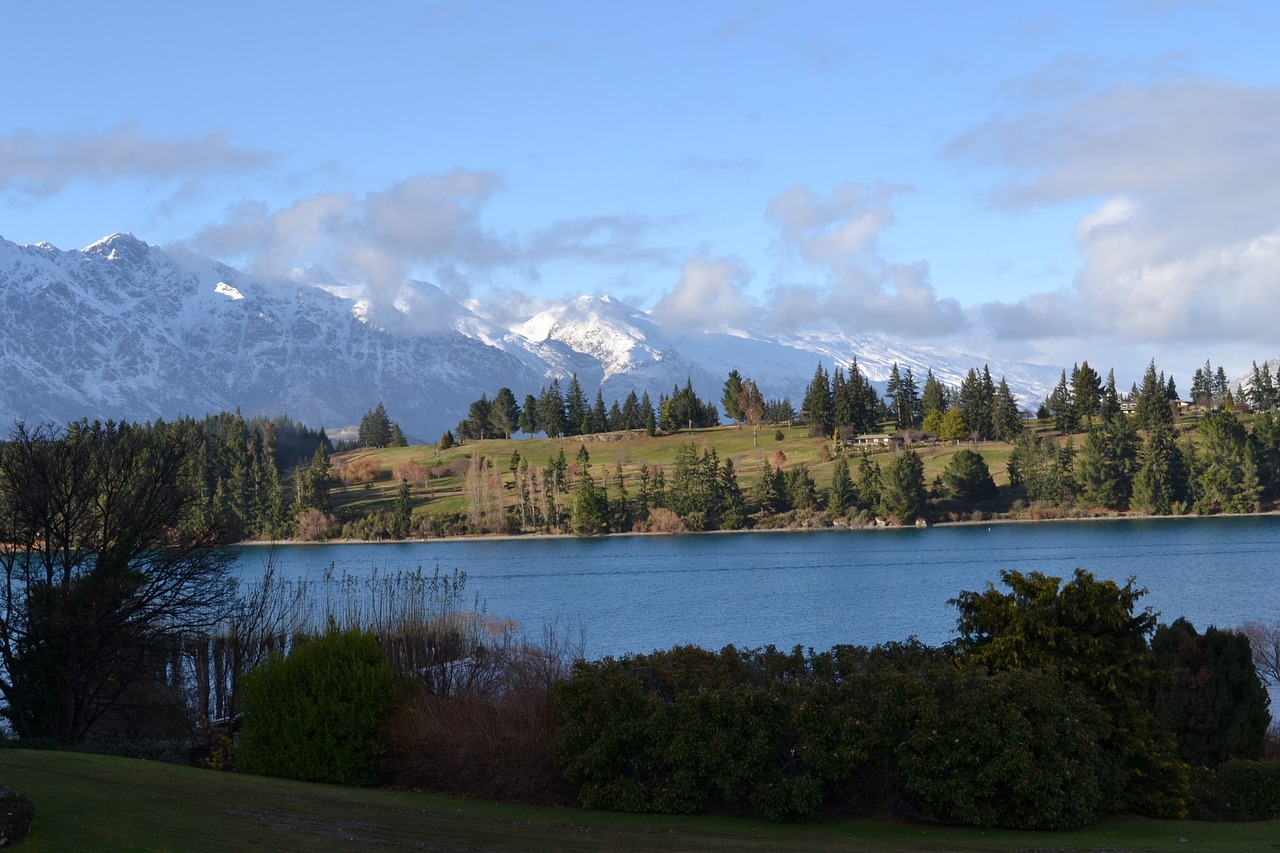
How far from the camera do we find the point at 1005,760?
56.5 feet

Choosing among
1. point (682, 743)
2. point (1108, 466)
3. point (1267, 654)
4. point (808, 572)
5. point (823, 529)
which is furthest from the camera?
point (1108, 466)

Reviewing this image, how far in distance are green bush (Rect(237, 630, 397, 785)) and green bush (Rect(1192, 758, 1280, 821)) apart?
13.9m

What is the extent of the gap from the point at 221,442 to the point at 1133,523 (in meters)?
108

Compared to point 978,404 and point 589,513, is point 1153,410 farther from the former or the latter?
point 589,513

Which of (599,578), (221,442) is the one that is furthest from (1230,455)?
(221,442)

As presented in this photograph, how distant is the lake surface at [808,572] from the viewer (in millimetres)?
59969

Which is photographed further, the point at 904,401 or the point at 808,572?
the point at 904,401

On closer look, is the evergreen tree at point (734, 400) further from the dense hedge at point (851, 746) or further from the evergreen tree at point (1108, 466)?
the dense hedge at point (851, 746)

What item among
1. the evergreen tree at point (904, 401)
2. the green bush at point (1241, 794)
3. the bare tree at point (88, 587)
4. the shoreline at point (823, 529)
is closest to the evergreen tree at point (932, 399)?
the evergreen tree at point (904, 401)

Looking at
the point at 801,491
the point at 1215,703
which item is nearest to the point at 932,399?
the point at 801,491

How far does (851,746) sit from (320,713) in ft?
32.0

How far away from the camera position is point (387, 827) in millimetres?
16469

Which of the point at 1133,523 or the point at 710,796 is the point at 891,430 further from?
the point at 710,796

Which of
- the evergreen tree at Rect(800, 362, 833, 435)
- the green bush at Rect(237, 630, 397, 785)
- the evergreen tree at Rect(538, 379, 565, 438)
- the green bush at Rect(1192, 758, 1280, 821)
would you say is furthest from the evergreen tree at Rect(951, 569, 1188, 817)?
the evergreen tree at Rect(538, 379, 565, 438)
